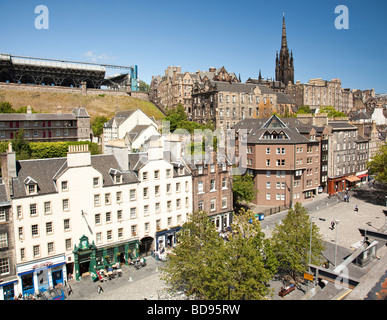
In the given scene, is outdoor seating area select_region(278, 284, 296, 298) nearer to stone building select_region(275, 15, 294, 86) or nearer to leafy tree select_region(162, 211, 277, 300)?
leafy tree select_region(162, 211, 277, 300)

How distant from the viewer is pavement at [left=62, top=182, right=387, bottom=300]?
725 inches

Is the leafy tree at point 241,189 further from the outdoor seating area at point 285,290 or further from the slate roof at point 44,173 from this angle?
the outdoor seating area at point 285,290

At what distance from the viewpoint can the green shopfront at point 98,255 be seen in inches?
1347

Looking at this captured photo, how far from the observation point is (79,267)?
34.6 m

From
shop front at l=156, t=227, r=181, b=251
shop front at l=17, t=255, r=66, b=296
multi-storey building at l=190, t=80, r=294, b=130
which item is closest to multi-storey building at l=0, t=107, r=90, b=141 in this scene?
multi-storey building at l=190, t=80, r=294, b=130

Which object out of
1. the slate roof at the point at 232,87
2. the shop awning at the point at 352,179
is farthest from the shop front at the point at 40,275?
the slate roof at the point at 232,87

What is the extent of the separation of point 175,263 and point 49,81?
11130 centimetres

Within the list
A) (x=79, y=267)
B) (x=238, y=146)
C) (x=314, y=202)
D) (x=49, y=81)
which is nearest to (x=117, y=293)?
(x=79, y=267)

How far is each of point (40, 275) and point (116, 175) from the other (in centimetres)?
Answer: 1302

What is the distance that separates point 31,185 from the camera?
105ft

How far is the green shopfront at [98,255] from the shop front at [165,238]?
9.76 feet

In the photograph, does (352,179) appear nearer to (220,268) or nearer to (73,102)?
(220,268)

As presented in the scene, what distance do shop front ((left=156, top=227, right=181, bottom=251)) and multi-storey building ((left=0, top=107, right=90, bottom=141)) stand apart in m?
42.1

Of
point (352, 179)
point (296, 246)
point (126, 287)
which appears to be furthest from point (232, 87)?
point (126, 287)
